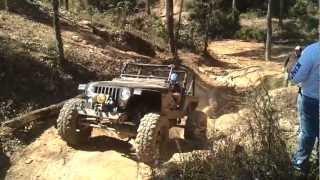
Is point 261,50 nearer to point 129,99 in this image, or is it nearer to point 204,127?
point 204,127

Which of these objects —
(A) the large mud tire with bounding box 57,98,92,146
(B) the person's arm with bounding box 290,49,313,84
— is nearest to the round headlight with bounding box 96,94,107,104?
(A) the large mud tire with bounding box 57,98,92,146

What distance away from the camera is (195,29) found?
37.7 m

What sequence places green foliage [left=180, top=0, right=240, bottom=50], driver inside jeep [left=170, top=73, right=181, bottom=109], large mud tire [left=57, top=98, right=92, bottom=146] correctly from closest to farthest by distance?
large mud tire [left=57, top=98, right=92, bottom=146] → driver inside jeep [left=170, top=73, right=181, bottom=109] → green foliage [left=180, top=0, right=240, bottom=50]

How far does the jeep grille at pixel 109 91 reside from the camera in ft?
34.1

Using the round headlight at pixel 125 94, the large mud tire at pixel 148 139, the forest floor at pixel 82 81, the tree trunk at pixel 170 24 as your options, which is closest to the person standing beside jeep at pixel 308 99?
the forest floor at pixel 82 81

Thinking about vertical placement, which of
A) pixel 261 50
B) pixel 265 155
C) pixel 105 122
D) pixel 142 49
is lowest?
pixel 261 50

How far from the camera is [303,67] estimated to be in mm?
6070

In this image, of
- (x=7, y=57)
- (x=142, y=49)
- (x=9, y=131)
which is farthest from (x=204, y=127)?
(x=142, y=49)

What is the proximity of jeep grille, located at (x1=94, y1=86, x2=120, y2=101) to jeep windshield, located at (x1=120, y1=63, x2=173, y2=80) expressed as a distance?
1.56 meters

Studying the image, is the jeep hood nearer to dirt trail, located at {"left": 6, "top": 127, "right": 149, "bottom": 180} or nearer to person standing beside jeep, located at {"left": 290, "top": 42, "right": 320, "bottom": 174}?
dirt trail, located at {"left": 6, "top": 127, "right": 149, "bottom": 180}

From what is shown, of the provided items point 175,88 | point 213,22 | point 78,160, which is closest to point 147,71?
point 175,88

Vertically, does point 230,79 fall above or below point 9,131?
below

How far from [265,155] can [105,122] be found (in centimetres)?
481

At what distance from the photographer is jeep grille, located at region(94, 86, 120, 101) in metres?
10.4
